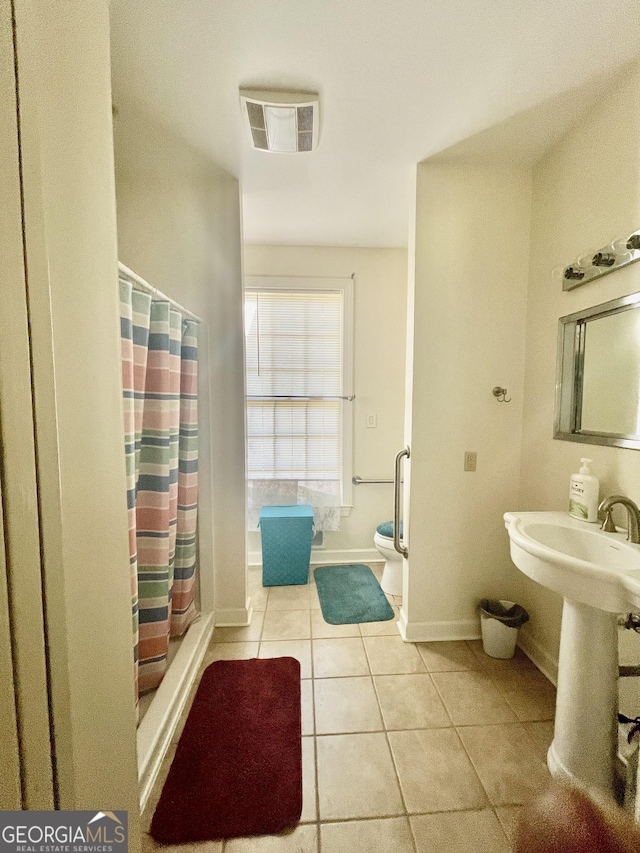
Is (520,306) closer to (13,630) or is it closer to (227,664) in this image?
(13,630)

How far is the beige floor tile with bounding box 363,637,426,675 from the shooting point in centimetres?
153

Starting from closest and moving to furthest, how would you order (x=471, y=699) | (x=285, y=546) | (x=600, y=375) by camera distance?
(x=600, y=375), (x=471, y=699), (x=285, y=546)

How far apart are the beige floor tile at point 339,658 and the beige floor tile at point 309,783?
1.04 feet

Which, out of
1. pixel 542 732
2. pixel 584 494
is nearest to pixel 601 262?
pixel 584 494

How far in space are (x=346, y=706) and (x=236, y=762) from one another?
46 cm

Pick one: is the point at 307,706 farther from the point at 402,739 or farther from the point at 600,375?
the point at 600,375

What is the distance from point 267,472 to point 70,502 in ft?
6.53

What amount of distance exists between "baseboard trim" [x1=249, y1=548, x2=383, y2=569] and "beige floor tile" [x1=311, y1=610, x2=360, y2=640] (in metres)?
0.66

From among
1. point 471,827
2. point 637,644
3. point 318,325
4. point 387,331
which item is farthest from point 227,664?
point 387,331

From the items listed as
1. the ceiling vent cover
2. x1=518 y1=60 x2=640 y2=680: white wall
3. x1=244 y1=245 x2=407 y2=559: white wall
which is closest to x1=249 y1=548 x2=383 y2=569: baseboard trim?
x1=244 y1=245 x2=407 y2=559: white wall

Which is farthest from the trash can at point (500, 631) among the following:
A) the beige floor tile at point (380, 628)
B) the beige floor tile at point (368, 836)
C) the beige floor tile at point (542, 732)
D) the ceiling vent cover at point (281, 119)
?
the ceiling vent cover at point (281, 119)

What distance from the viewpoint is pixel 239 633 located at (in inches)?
70.4

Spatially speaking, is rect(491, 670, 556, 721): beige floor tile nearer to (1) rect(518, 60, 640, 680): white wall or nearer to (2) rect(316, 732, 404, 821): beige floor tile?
(1) rect(518, 60, 640, 680): white wall

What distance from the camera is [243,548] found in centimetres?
185
